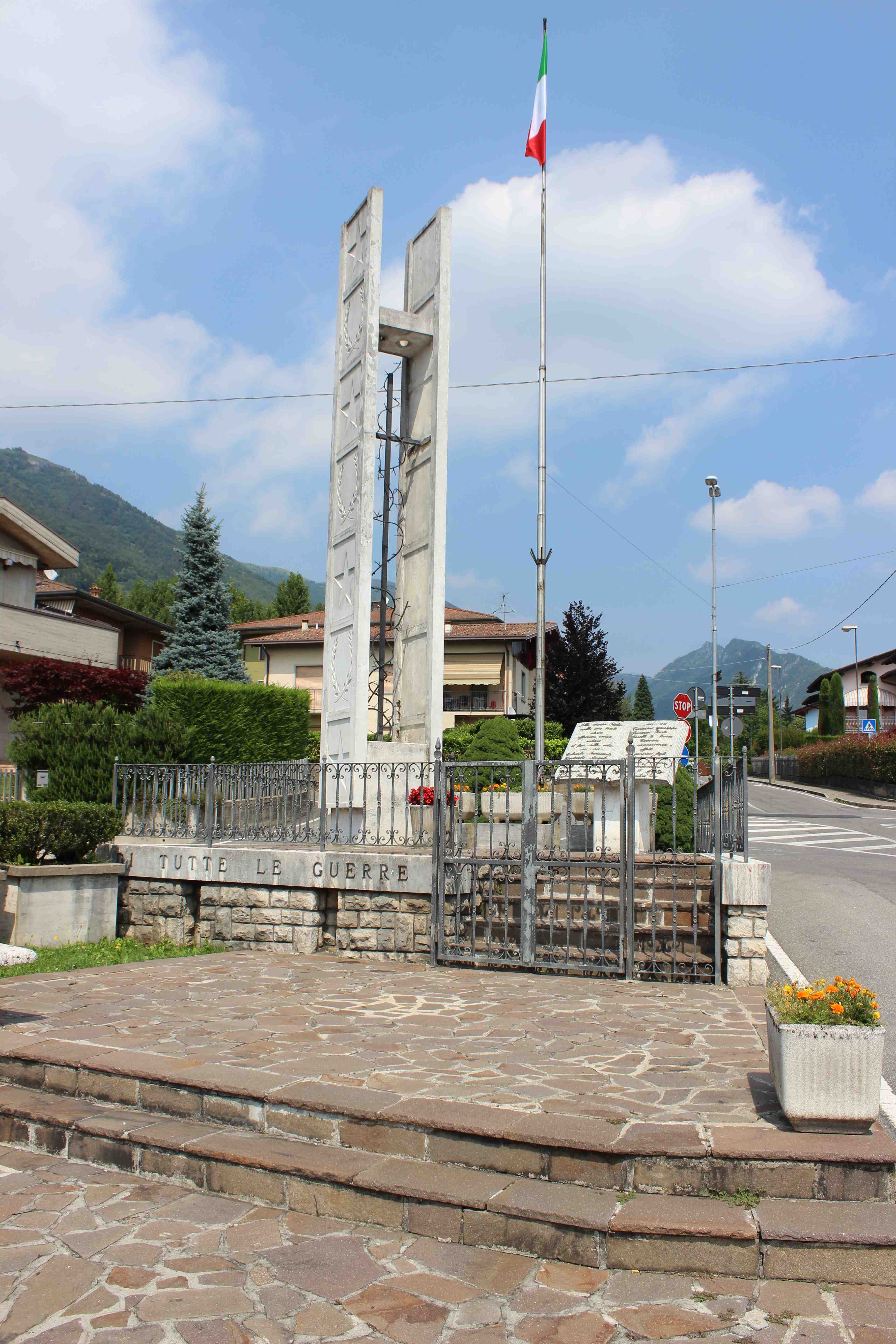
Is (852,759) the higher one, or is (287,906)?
(852,759)

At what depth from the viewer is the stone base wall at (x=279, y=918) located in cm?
976

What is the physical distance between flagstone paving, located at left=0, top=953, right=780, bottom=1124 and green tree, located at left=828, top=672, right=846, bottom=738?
5560cm

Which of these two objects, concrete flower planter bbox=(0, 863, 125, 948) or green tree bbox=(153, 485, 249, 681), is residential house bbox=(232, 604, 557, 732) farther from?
concrete flower planter bbox=(0, 863, 125, 948)

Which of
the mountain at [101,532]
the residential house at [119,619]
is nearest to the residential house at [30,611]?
the residential house at [119,619]

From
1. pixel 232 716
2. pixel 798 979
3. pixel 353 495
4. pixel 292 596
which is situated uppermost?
pixel 292 596

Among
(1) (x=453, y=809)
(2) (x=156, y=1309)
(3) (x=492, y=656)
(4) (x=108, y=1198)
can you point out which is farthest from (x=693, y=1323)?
(3) (x=492, y=656)

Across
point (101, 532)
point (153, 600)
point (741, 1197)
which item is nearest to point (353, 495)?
point (741, 1197)

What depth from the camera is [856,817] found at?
28.8 meters

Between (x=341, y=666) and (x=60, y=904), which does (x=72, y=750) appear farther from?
(x=341, y=666)

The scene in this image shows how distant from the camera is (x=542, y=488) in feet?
61.2

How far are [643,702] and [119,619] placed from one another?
59.6 m

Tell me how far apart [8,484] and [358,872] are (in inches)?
7689

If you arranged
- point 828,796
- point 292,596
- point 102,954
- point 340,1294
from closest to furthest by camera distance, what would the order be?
point 340,1294 → point 102,954 → point 828,796 → point 292,596

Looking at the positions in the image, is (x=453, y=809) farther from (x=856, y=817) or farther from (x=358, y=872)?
(x=856, y=817)
